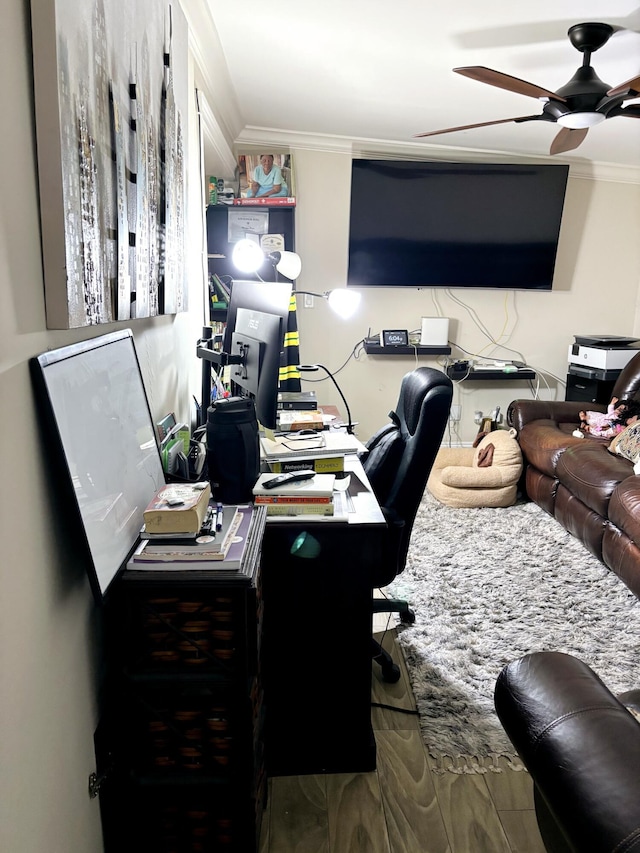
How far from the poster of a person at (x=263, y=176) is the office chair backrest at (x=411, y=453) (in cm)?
239

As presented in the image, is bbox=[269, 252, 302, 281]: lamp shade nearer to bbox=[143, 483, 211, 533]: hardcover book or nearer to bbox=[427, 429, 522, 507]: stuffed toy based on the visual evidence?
bbox=[427, 429, 522, 507]: stuffed toy

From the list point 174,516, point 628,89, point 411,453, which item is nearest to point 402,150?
point 628,89

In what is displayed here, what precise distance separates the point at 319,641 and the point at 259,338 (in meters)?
0.92

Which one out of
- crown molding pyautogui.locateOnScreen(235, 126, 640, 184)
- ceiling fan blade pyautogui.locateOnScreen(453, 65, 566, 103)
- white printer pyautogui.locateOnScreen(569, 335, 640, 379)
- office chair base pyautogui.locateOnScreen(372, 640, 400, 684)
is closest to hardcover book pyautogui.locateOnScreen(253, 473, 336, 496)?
office chair base pyautogui.locateOnScreen(372, 640, 400, 684)

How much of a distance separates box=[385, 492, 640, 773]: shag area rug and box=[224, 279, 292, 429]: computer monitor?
3.34 ft

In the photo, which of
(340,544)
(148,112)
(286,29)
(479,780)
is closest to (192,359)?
(148,112)

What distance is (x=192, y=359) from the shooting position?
240 cm

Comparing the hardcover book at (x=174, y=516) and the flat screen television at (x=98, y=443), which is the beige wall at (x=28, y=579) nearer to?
the flat screen television at (x=98, y=443)

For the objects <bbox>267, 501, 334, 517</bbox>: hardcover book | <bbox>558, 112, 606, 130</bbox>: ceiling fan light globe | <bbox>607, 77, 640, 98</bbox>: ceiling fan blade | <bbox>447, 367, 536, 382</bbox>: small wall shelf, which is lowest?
<bbox>447, 367, 536, 382</bbox>: small wall shelf

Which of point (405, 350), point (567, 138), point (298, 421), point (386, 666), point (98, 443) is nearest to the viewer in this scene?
point (98, 443)

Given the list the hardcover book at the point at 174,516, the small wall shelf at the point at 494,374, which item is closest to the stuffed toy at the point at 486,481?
the small wall shelf at the point at 494,374

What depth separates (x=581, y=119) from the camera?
239 centimetres

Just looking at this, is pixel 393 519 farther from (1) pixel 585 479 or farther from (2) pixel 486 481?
(2) pixel 486 481

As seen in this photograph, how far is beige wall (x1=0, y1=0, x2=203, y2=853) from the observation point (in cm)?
80
